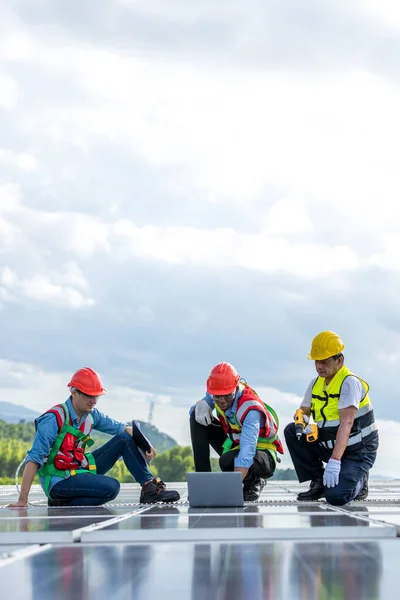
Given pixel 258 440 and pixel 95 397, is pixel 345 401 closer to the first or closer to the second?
pixel 258 440

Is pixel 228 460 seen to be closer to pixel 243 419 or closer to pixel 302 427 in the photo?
pixel 243 419

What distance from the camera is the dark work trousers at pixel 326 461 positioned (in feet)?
32.4

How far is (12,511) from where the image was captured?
30.9ft

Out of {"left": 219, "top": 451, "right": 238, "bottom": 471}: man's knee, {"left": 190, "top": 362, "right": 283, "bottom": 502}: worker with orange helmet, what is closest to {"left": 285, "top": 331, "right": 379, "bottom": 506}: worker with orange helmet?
{"left": 190, "top": 362, "right": 283, "bottom": 502}: worker with orange helmet

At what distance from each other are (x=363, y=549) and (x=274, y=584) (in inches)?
56.9

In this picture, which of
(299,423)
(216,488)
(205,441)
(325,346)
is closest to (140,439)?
(205,441)

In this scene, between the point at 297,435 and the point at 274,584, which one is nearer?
the point at 274,584

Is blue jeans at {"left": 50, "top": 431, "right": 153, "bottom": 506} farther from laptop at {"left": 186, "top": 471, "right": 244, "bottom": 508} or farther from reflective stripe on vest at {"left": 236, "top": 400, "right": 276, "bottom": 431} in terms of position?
laptop at {"left": 186, "top": 471, "right": 244, "bottom": 508}

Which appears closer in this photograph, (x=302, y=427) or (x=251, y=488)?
(x=302, y=427)

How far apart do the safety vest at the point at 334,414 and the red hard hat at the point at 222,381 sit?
1.10 metres

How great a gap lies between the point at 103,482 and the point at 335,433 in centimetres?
301

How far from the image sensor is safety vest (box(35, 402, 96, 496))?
9.98 meters

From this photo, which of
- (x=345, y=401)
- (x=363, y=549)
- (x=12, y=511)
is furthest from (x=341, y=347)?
(x=363, y=549)

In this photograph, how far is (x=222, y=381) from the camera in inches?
406
